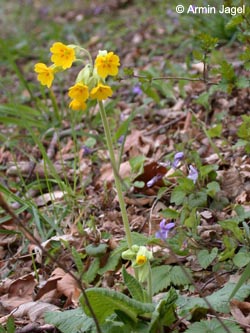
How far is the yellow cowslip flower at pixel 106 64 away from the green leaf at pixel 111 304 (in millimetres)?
677

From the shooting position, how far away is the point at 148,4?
19.8 ft

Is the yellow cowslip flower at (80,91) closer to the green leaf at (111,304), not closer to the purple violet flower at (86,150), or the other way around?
the green leaf at (111,304)

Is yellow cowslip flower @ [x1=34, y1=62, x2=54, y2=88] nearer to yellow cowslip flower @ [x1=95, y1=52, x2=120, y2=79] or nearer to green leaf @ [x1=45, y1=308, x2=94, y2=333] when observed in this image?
yellow cowslip flower @ [x1=95, y1=52, x2=120, y2=79]

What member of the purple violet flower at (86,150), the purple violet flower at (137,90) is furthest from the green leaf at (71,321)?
the purple violet flower at (137,90)

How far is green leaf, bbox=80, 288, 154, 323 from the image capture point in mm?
1713

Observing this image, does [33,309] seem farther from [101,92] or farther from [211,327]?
[101,92]

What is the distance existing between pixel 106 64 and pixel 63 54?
0.17 metres

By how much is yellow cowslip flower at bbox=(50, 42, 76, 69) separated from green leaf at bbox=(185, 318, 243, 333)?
91cm

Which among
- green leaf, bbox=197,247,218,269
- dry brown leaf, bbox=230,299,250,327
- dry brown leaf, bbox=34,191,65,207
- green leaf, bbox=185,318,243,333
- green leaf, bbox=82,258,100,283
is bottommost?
dry brown leaf, bbox=34,191,65,207

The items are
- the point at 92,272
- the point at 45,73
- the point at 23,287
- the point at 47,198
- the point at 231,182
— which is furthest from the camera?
the point at 47,198

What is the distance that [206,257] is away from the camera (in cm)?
217

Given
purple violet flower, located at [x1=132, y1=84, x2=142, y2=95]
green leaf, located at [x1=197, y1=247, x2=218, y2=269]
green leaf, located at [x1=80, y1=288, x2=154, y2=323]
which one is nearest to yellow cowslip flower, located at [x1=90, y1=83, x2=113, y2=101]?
green leaf, located at [x1=80, y1=288, x2=154, y2=323]

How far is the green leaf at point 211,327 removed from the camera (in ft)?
5.79

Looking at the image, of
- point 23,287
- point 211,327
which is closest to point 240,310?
point 211,327
